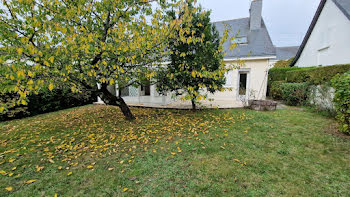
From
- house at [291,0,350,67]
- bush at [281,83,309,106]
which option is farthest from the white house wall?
house at [291,0,350,67]

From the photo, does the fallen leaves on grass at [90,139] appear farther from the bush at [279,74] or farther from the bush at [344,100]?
the bush at [279,74]

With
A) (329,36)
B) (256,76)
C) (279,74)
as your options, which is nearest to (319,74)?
(256,76)

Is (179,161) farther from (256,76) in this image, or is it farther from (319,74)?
(256,76)

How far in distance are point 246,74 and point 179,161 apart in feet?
28.5

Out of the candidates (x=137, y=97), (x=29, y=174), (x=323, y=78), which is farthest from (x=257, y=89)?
(x=29, y=174)

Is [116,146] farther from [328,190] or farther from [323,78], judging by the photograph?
[323,78]

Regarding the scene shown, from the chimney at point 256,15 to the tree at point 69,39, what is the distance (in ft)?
31.1

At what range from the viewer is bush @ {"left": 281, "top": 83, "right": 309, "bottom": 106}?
6.78 metres

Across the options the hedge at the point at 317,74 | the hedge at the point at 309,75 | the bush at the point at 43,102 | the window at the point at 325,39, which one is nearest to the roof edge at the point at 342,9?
the window at the point at 325,39

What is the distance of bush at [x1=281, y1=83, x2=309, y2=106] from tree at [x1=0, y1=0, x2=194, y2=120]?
6988 millimetres

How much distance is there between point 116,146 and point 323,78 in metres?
8.21

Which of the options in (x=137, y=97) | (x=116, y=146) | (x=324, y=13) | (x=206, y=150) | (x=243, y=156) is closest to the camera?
(x=243, y=156)

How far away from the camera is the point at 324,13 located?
977 cm

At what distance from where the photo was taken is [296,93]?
6.96 meters
